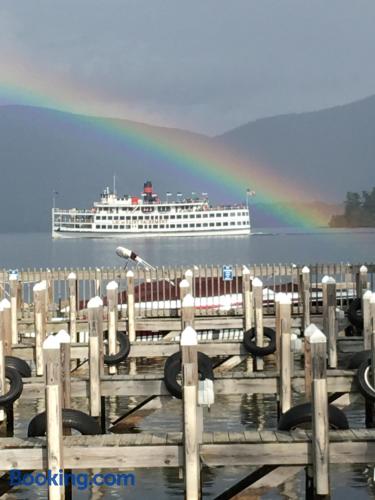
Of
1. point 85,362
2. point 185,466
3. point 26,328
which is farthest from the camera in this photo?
point 26,328

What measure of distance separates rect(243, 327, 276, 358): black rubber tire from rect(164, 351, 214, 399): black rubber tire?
4.02 m

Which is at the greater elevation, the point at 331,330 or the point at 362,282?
the point at 362,282

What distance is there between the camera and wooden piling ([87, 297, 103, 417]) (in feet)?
50.0

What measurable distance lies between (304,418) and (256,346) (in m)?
8.32

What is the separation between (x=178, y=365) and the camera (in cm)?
1568

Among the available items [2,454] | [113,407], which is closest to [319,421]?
[2,454]

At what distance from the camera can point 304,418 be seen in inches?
497

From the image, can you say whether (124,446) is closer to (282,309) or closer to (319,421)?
(319,421)

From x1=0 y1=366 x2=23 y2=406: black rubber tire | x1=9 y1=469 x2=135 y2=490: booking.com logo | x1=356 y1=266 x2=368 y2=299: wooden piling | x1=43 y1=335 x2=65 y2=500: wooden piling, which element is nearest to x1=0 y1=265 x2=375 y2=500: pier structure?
x1=43 y1=335 x2=65 y2=500: wooden piling

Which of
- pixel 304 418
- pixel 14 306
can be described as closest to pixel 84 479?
pixel 304 418

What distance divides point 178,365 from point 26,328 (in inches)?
407

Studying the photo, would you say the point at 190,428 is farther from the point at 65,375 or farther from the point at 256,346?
the point at 256,346

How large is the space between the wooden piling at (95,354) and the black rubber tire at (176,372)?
111 centimetres

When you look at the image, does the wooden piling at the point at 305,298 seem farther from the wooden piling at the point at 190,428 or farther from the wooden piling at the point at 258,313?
the wooden piling at the point at 190,428
